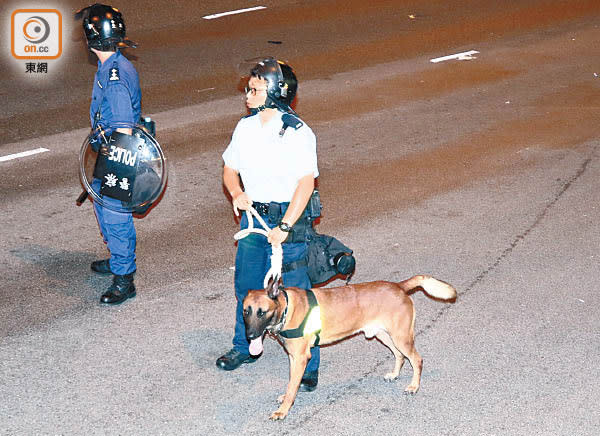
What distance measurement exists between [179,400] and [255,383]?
1.94ft

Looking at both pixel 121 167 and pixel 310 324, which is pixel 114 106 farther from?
pixel 310 324

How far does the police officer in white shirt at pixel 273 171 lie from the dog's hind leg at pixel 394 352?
0.50 m

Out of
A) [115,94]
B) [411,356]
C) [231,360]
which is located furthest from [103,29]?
[411,356]

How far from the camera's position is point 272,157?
5789 millimetres

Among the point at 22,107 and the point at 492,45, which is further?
the point at 492,45

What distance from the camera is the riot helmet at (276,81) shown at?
568 cm

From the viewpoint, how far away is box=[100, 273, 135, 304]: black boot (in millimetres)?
7344

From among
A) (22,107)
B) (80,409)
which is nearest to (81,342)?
(80,409)

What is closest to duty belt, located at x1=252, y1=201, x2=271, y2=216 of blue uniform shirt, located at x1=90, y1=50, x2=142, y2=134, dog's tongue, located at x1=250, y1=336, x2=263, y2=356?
dog's tongue, located at x1=250, y1=336, x2=263, y2=356

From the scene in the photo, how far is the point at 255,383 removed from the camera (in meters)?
6.32

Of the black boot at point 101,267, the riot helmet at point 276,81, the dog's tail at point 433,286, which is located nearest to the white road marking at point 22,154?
the black boot at point 101,267

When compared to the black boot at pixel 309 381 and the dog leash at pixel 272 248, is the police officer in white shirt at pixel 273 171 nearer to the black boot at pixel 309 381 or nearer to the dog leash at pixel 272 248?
the dog leash at pixel 272 248

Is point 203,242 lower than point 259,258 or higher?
lower

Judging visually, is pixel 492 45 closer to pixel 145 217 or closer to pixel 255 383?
pixel 145 217
